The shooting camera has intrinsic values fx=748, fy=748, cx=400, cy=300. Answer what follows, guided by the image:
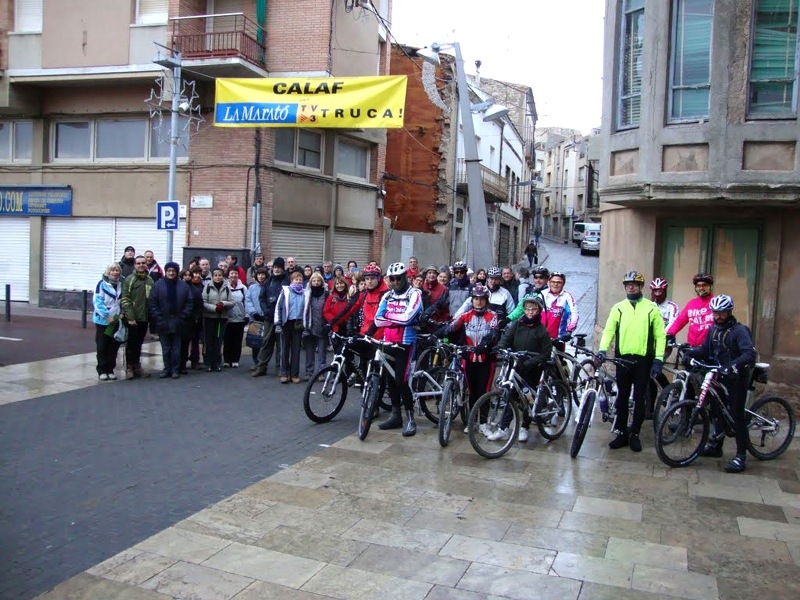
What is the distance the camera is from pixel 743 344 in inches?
→ 288

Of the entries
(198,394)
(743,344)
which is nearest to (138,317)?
(198,394)

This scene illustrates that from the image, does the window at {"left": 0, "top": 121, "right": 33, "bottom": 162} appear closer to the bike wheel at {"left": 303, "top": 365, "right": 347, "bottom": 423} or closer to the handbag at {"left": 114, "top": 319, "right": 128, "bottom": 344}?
the handbag at {"left": 114, "top": 319, "right": 128, "bottom": 344}

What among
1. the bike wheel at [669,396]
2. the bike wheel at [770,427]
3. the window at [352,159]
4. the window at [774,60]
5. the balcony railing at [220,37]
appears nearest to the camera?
the bike wheel at [770,427]

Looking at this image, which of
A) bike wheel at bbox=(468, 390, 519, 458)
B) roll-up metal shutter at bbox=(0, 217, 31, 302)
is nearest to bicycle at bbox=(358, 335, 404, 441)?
bike wheel at bbox=(468, 390, 519, 458)

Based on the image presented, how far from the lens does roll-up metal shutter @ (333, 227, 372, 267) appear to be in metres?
21.8

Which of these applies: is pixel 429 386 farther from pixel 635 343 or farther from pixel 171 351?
pixel 171 351

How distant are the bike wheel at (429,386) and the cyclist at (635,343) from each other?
1993 millimetres

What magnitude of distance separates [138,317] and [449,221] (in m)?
22.1

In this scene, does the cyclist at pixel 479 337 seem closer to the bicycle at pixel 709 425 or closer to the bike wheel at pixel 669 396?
the bike wheel at pixel 669 396

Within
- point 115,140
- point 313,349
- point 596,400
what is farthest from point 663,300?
point 115,140

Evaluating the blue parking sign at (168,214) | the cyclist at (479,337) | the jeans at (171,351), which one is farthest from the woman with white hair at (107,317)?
the cyclist at (479,337)

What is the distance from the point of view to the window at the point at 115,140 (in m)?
19.0

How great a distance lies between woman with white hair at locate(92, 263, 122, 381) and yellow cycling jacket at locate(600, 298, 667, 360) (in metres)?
6.89

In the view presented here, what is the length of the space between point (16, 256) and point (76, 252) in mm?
2187
